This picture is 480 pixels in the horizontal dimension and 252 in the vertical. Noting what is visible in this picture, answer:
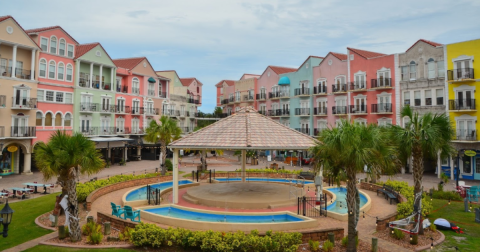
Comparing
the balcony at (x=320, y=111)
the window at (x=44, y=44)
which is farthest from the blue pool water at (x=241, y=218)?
the balcony at (x=320, y=111)

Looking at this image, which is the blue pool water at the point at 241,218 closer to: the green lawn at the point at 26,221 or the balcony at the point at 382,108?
the green lawn at the point at 26,221

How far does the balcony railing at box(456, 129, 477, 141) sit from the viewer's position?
3375 cm

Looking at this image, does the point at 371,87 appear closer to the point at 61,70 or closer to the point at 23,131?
the point at 61,70

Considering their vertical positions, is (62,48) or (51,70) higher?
(62,48)

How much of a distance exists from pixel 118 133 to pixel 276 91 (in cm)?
2779

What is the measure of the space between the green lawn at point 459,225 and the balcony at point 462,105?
15542 mm

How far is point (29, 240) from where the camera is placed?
1445 cm

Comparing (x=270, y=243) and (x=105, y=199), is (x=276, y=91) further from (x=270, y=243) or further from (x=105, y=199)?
(x=270, y=243)

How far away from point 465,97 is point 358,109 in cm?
1303

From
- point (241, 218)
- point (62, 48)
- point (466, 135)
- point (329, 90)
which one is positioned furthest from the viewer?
point (329, 90)

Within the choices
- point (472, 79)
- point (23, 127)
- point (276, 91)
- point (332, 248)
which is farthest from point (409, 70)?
point (23, 127)

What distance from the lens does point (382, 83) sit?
41.8m

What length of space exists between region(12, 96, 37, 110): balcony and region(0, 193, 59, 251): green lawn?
15.8 metres

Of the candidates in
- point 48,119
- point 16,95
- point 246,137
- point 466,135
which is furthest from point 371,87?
point 16,95
